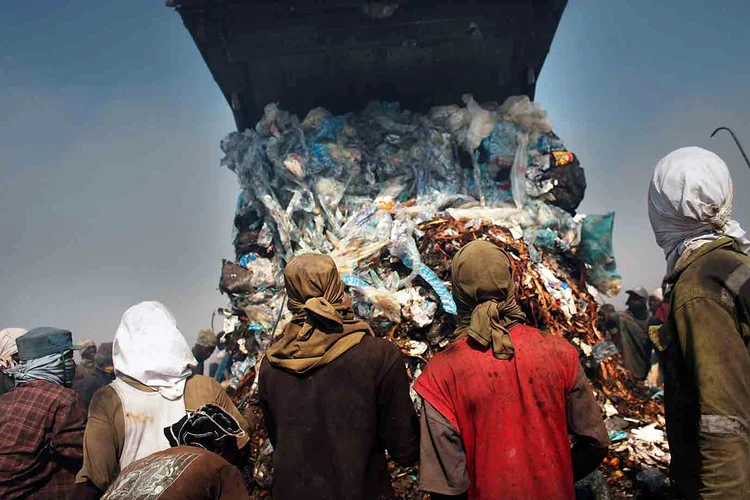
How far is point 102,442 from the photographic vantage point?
1962 millimetres

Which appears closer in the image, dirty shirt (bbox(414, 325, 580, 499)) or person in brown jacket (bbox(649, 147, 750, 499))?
person in brown jacket (bbox(649, 147, 750, 499))

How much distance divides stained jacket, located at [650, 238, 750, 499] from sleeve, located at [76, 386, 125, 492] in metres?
1.94

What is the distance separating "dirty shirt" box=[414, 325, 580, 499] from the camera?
160 centimetres

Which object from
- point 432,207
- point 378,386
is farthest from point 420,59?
point 378,386

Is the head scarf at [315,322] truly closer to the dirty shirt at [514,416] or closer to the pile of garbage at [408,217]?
the dirty shirt at [514,416]

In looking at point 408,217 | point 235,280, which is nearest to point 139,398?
point 235,280

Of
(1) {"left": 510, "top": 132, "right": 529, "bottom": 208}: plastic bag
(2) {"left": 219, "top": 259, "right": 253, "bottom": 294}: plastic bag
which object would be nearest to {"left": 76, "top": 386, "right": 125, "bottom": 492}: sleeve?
(2) {"left": 219, "top": 259, "right": 253, "bottom": 294}: plastic bag

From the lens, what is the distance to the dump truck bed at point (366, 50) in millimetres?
4625

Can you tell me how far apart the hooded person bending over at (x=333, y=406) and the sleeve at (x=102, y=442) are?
0.62m

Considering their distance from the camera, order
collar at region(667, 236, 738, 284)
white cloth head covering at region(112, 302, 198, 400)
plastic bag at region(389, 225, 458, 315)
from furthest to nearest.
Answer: plastic bag at region(389, 225, 458, 315), white cloth head covering at region(112, 302, 198, 400), collar at region(667, 236, 738, 284)

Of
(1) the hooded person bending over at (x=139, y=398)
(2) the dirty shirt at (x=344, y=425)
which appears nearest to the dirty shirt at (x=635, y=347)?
(2) the dirty shirt at (x=344, y=425)

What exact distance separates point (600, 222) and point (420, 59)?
2.32m

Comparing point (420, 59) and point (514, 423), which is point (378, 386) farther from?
point (420, 59)

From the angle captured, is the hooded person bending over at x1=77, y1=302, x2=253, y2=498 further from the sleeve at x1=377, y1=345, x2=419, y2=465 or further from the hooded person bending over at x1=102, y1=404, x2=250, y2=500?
the sleeve at x1=377, y1=345, x2=419, y2=465
